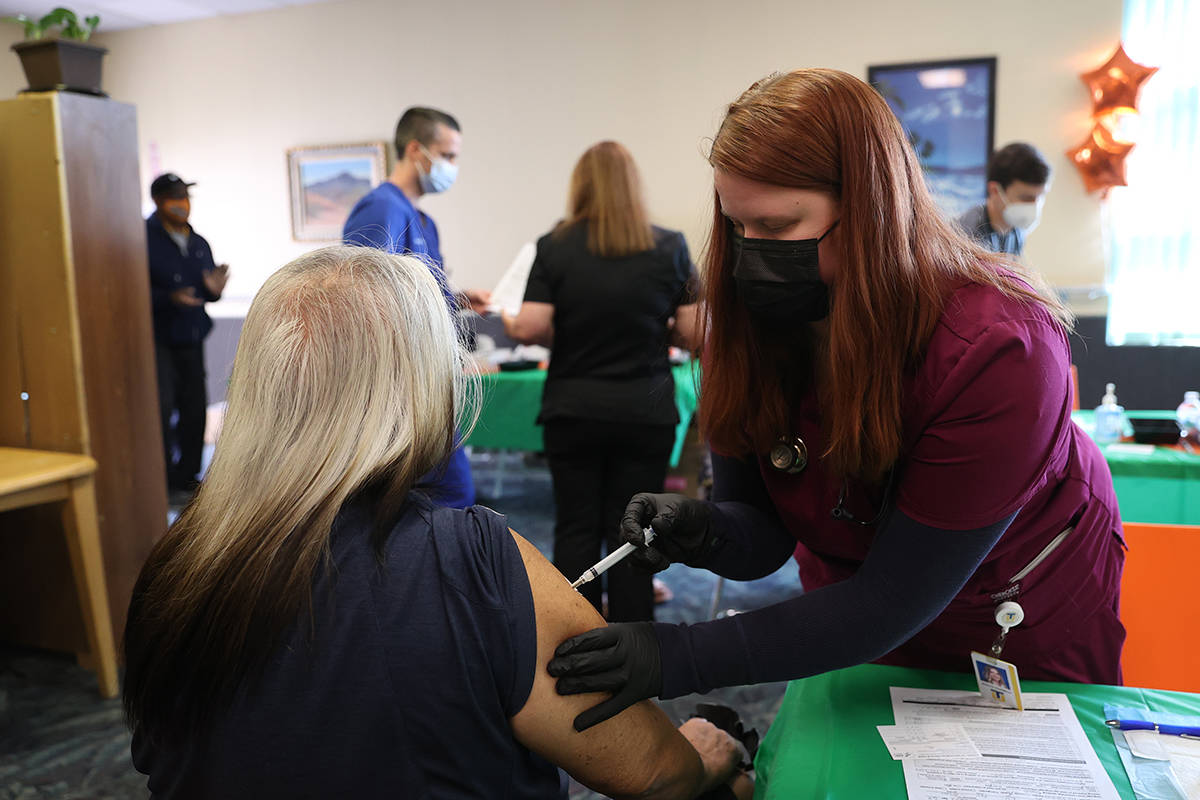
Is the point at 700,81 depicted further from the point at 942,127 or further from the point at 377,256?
the point at 377,256

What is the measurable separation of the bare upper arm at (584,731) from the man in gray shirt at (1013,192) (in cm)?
272

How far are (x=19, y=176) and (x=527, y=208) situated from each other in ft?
11.6

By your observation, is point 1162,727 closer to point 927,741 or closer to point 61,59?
point 927,741

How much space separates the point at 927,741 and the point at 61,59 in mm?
2674

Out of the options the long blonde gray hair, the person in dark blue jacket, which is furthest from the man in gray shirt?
the person in dark blue jacket

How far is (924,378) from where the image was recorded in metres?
0.94

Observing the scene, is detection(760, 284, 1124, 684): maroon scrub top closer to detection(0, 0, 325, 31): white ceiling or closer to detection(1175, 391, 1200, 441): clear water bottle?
detection(1175, 391, 1200, 441): clear water bottle

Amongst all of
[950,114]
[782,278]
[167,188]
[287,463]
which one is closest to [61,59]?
[167,188]

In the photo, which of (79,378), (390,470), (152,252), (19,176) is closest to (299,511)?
(390,470)

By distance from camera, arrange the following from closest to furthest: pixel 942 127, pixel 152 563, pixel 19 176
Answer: pixel 152 563, pixel 19 176, pixel 942 127

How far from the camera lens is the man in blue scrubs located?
7.75 feet

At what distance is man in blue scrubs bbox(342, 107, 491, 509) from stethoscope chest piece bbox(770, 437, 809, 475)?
1280mm

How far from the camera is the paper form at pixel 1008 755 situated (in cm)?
85

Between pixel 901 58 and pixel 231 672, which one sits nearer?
pixel 231 672
